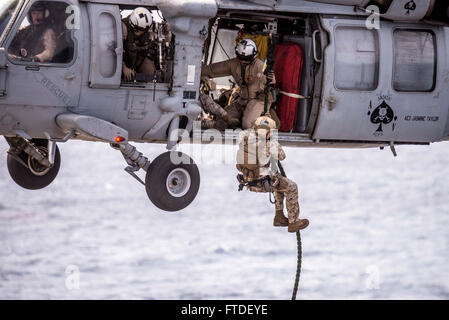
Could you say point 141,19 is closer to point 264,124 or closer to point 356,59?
point 264,124

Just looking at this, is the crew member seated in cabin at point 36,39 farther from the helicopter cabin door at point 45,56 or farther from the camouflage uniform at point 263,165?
the camouflage uniform at point 263,165

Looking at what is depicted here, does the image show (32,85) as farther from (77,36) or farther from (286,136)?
(286,136)

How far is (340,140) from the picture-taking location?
2172cm

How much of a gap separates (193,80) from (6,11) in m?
2.93

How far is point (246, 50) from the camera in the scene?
2077 cm

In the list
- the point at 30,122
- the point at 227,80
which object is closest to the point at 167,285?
the point at 227,80

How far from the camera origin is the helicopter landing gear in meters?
20.1

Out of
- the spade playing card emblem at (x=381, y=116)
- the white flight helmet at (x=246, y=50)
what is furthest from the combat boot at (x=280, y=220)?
the white flight helmet at (x=246, y=50)

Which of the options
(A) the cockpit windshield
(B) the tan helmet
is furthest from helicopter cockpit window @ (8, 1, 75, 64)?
(B) the tan helmet

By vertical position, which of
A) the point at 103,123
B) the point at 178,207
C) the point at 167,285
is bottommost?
the point at 167,285

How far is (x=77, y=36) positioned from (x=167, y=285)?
37263 mm

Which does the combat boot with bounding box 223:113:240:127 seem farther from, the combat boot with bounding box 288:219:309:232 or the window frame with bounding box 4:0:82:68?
the window frame with bounding box 4:0:82:68

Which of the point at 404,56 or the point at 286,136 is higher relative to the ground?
the point at 404,56

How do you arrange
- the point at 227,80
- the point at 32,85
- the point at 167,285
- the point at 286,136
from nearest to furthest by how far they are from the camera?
the point at 32,85 → the point at 286,136 → the point at 227,80 → the point at 167,285
